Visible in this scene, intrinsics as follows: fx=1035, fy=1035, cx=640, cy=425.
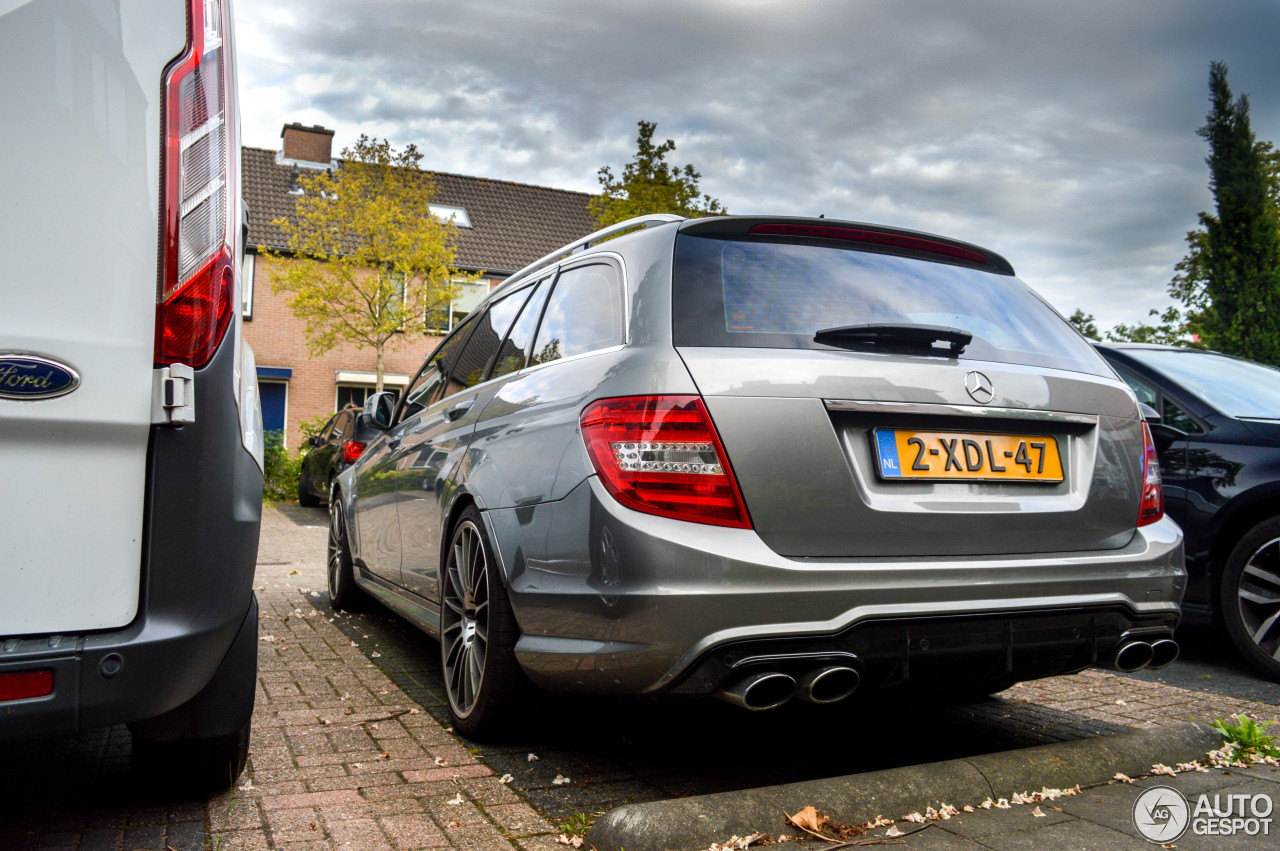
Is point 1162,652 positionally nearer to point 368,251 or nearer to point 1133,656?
point 1133,656

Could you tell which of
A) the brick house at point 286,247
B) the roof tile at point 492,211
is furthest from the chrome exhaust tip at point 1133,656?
the roof tile at point 492,211

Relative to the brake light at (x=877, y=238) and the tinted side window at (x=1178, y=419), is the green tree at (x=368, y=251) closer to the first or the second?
the tinted side window at (x=1178, y=419)

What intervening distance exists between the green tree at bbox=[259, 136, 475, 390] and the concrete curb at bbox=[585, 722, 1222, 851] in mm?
21877

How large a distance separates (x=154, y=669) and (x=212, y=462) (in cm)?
45

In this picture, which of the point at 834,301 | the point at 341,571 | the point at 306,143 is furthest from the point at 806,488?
the point at 306,143

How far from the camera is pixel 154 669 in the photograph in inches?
85.4

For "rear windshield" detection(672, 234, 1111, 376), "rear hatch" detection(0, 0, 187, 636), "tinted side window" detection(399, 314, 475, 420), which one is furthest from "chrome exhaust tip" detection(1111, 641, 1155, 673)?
"tinted side window" detection(399, 314, 475, 420)

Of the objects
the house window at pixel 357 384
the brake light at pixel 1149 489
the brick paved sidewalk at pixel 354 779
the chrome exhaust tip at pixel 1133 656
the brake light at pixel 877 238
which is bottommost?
the brick paved sidewalk at pixel 354 779

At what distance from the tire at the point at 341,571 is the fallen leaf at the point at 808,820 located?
13.3ft

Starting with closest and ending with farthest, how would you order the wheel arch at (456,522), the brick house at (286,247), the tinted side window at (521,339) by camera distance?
the wheel arch at (456,522) < the tinted side window at (521,339) < the brick house at (286,247)

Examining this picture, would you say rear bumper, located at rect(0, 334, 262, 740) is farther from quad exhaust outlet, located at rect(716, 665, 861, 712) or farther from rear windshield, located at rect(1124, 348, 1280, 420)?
rear windshield, located at rect(1124, 348, 1280, 420)

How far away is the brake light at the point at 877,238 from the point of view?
3160mm

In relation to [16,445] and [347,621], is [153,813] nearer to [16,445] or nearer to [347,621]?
[16,445]

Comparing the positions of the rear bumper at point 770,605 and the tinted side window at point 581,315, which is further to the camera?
the tinted side window at point 581,315
